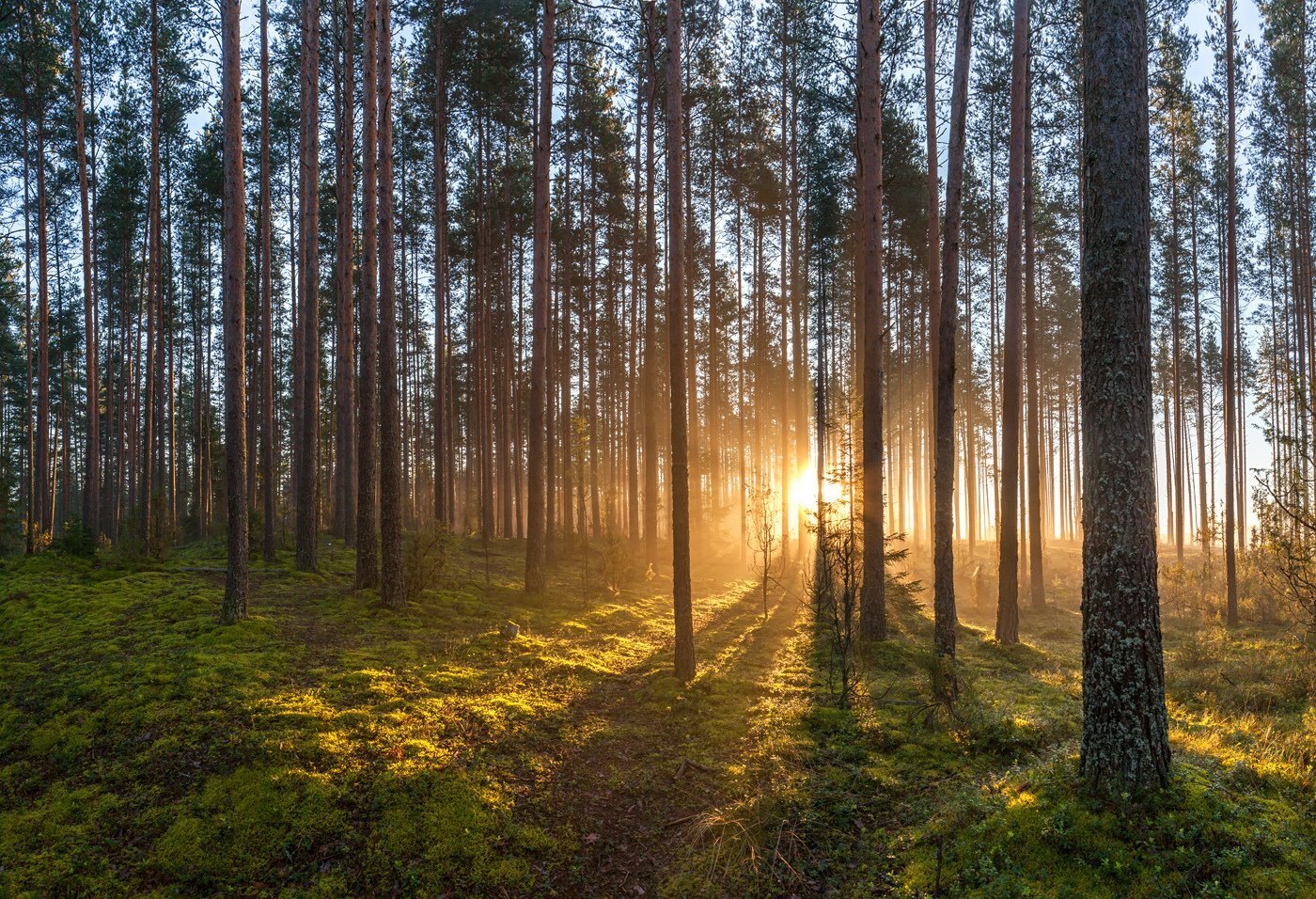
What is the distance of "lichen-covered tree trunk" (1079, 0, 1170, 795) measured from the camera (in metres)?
4.33

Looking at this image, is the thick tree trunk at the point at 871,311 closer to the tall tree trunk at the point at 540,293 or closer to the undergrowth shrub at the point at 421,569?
the tall tree trunk at the point at 540,293

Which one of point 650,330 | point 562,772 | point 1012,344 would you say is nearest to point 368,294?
point 650,330

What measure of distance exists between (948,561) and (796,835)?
6.69 metres

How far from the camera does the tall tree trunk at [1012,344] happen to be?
40.0 ft

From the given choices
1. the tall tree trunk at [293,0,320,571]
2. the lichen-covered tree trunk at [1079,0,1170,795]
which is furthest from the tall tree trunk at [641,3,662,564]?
the lichen-covered tree trunk at [1079,0,1170,795]

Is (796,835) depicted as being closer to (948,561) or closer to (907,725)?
(907,725)

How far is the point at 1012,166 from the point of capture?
12.6 metres

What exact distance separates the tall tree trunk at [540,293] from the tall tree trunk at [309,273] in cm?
499

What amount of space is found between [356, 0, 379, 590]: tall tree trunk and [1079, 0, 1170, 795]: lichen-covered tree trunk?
1091cm

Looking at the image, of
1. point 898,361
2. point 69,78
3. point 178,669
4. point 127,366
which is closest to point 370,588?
point 178,669

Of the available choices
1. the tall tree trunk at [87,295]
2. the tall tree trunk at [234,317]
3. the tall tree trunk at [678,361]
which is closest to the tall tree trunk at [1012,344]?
the tall tree trunk at [678,361]

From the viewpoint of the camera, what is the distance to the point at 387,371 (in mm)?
10953

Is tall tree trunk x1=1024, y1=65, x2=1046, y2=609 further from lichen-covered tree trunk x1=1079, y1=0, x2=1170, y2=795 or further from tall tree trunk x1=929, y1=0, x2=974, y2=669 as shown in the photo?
lichen-covered tree trunk x1=1079, y1=0, x2=1170, y2=795

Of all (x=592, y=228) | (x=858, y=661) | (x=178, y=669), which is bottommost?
(x=858, y=661)
